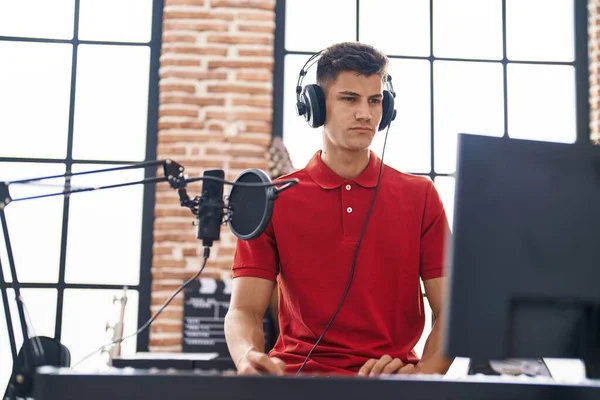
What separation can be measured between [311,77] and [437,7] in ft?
2.62

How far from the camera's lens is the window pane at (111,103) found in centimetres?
336

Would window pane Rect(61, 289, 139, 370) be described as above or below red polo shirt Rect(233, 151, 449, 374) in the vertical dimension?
below

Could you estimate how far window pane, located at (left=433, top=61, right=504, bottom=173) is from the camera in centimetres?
Answer: 351

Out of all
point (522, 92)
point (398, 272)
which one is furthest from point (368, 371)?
point (522, 92)

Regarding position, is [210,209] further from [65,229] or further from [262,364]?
[65,229]

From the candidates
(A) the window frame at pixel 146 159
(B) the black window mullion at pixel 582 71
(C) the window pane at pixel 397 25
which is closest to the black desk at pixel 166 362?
(A) the window frame at pixel 146 159

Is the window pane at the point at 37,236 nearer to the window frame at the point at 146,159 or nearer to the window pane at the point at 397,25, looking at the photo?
the window frame at the point at 146,159

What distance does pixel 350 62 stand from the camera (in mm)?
1763

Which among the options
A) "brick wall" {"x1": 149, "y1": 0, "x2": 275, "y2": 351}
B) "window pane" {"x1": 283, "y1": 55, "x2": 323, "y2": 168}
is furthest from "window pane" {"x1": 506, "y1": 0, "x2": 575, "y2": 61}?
"brick wall" {"x1": 149, "y1": 0, "x2": 275, "y2": 351}

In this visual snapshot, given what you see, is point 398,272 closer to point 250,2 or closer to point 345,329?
point 345,329

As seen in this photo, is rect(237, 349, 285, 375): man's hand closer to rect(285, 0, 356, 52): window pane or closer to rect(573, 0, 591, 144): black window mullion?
rect(285, 0, 356, 52): window pane

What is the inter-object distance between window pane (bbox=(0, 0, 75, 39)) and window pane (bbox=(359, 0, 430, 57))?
1.48 meters

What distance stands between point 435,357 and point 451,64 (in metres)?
2.32

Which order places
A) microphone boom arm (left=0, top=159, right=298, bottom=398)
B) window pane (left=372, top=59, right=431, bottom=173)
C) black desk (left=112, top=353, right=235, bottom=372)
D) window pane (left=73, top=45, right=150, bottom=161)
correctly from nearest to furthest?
microphone boom arm (left=0, top=159, right=298, bottom=398), black desk (left=112, top=353, right=235, bottom=372), window pane (left=73, top=45, right=150, bottom=161), window pane (left=372, top=59, right=431, bottom=173)
